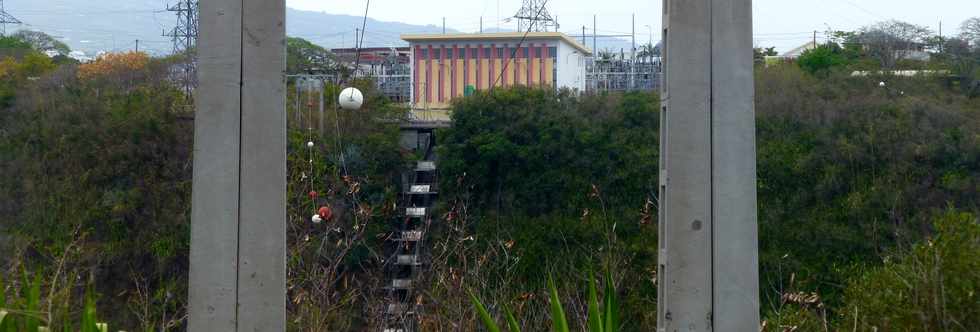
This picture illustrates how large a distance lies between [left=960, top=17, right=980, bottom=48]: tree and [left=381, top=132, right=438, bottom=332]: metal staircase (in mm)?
14545

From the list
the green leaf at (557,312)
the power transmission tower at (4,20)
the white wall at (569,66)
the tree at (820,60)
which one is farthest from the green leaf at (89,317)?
the power transmission tower at (4,20)

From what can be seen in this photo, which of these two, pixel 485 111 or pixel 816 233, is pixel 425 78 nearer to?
pixel 485 111

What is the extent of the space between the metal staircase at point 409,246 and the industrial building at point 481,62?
726 centimetres

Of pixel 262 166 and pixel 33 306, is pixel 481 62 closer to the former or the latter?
pixel 262 166

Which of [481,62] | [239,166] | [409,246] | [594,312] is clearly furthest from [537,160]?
[239,166]

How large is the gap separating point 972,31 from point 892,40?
2070 mm

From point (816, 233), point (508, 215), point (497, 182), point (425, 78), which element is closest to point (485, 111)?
point (497, 182)

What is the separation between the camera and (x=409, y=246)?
35.1ft

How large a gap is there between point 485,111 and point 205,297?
19505 mm

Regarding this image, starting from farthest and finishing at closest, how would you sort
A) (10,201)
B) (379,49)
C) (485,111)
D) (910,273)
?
(379,49) < (485,111) < (10,201) < (910,273)

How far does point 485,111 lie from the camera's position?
21484 millimetres

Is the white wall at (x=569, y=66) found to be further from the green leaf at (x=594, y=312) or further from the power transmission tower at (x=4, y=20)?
the green leaf at (x=594, y=312)

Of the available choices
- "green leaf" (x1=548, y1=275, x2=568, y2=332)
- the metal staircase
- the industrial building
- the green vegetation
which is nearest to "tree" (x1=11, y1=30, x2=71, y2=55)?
the green vegetation

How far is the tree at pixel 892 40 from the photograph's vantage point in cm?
2645
